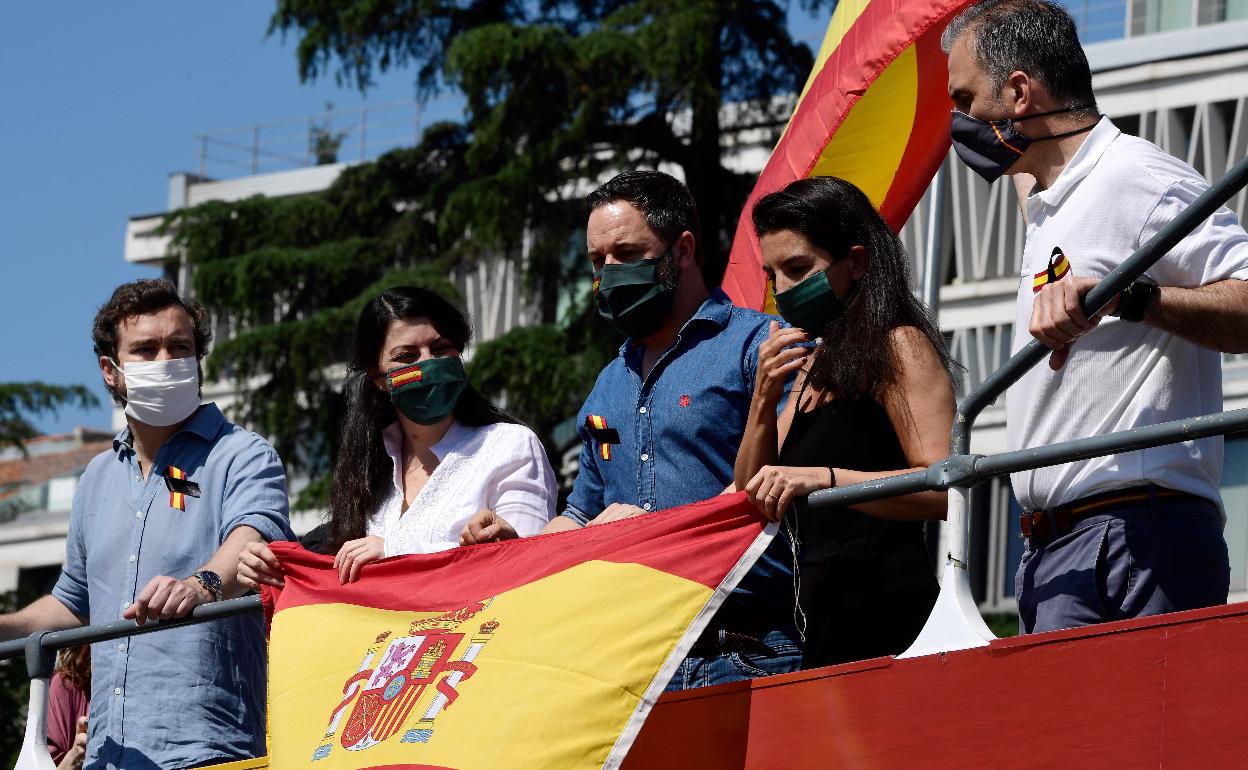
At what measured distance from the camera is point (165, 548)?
20.4 ft

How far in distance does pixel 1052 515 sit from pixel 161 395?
10.00 feet

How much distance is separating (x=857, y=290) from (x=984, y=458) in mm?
833

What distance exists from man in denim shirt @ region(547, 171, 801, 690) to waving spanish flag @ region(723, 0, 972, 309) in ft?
7.47

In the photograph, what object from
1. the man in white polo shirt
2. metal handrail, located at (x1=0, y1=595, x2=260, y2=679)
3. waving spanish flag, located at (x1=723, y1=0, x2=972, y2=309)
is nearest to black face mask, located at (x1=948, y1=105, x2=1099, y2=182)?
the man in white polo shirt

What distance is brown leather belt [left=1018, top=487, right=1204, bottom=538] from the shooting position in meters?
4.33

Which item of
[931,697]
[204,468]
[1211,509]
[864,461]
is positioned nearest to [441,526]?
[204,468]

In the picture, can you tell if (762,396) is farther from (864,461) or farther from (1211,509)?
(1211,509)

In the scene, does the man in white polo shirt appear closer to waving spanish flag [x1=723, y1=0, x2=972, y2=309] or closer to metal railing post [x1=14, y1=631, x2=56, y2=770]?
waving spanish flag [x1=723, y1=0, x2=972, y2=309]

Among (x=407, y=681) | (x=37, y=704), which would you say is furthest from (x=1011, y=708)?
(x=37, y=704)

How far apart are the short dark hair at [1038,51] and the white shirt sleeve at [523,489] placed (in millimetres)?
1717

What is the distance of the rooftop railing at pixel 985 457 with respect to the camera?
3.85 m

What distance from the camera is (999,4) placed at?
4.98 m

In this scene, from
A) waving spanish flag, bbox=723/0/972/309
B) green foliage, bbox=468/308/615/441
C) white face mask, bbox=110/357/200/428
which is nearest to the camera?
white face mask, bbox=110/357/200/428

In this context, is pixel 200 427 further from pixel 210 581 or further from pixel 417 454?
pixel 417 454
